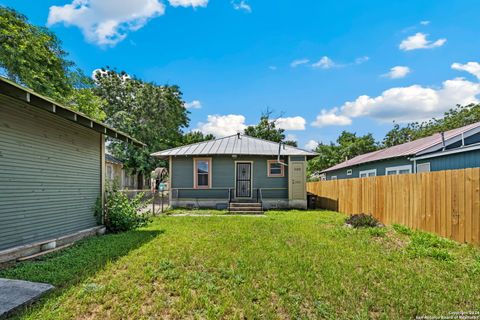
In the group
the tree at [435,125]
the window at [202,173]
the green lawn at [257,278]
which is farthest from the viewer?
the tree at [435,125]

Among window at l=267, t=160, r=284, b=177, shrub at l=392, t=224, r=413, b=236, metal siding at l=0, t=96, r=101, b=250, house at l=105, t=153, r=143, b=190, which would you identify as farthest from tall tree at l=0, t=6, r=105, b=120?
shrub at l=392, t=224, r=413, b=236

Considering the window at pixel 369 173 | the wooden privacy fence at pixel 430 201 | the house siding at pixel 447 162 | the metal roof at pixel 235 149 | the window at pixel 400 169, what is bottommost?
the wooden privacy fence at pixel 430 201

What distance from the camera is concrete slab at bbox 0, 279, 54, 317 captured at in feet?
10.0

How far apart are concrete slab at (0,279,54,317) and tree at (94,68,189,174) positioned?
830 inches

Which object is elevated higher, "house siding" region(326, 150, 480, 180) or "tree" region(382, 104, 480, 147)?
"tree" region(382, 104, 480, 147)

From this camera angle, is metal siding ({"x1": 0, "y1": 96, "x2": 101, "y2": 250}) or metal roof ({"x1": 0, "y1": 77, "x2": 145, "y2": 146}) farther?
metal siding ({"x1": 0, "y1": 96, "x2": 101, "y2": 250})

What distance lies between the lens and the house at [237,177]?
1462 cm

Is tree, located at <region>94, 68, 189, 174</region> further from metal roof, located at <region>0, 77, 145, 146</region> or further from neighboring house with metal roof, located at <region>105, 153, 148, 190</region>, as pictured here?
metal roof, located at <region>0, 77, 145, 146</region>

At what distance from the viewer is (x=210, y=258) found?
5.05m

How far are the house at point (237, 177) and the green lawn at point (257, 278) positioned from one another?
805 centimetres

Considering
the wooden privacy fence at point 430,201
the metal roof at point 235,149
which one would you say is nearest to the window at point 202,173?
the metal roof at point 235,149

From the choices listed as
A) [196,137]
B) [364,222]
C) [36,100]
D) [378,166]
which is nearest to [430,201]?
[364,222]

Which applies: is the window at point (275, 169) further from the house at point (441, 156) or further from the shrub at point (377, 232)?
the shrub at point (377, 232)

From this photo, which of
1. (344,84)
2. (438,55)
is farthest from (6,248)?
(344,84)
